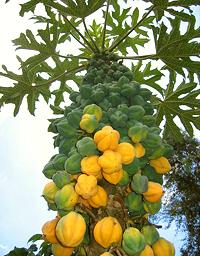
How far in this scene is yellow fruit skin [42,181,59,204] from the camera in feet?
5.59

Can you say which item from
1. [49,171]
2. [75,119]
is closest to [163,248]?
[49,171]

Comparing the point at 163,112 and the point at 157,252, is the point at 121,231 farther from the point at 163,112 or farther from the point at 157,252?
the point at 163,112

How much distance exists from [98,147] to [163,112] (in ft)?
5.35

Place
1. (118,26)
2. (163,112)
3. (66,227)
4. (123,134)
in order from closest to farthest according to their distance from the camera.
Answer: (66,227) → (123,134) → (163,112) → (118,26)

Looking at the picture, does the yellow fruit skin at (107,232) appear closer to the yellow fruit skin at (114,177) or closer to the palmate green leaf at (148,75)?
the yellow fruit skin at (114,177)

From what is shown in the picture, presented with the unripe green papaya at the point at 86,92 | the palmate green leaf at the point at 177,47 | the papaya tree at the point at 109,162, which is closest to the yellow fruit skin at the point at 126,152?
the papaya tree at the point at 109,162

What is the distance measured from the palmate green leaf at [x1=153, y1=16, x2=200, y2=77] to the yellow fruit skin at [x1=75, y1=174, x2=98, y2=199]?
5.35 feet

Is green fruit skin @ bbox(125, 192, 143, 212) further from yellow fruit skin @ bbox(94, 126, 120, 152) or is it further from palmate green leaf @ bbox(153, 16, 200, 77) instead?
palmate green leaf @ bbox(153, 16, 200, 77)

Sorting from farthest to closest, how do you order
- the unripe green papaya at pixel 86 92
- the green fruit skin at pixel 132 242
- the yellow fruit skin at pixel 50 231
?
the unripe green papaya at pixel 86 92
the yellow fruit skin at pixel 50 231
the green fruit skin at pixel 132 242

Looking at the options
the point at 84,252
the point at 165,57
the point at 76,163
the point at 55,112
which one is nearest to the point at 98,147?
the point at 76,163

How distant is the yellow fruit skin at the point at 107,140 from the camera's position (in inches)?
64.1

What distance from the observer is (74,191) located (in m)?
1.58

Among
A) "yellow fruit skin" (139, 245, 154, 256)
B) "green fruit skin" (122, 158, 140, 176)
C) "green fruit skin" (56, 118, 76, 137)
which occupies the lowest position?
"yellow fruit skin" (139, 245, 154, 256)

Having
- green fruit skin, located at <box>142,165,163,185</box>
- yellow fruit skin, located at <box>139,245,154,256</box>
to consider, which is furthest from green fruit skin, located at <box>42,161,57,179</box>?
yellow fruit skin, located at <box>139,245,154,256</box>
